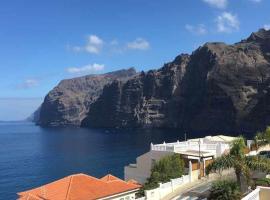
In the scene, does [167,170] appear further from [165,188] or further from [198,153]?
[198,153]

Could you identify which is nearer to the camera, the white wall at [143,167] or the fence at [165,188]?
the fence at [165,188]

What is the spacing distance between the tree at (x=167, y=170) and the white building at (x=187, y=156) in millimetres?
998

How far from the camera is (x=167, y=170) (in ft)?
133

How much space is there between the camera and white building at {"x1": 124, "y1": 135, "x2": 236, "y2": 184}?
4211 centimetres

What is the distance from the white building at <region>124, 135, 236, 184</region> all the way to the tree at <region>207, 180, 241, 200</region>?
15.6m

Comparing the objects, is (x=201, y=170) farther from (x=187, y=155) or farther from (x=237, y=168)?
(x=237, y=168)

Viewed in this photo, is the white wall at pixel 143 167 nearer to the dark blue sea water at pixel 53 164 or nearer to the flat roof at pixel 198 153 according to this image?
the flat roof at pixel 198 153

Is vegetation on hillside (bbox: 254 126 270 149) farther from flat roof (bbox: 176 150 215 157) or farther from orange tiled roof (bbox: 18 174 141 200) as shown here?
orange tiled roof (bbox: 18 174 141 200)

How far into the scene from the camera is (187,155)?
143ft

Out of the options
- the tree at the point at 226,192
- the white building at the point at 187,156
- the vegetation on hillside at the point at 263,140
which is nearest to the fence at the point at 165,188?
the white building at the point at 187,156

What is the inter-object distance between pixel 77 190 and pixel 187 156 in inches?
594

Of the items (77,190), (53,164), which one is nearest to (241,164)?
(77,190)

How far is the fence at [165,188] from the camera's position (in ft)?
115

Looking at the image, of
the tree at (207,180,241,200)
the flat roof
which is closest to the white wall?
the flat roof
